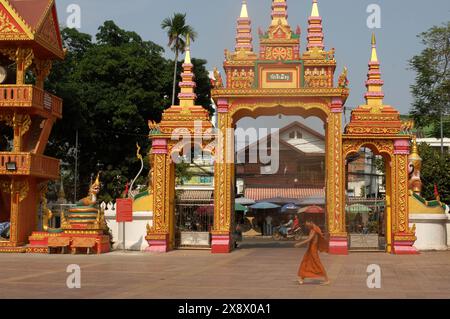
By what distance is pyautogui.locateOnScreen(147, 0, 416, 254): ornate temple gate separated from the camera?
24.7 m

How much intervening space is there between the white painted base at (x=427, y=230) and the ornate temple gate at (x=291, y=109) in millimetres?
1311

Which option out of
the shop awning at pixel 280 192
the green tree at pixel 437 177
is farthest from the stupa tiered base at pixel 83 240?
the shop awning at pixel 280 192

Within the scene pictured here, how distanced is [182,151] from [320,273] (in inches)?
499

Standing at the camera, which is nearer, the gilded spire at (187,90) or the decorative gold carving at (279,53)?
the decorative gold carving at (279,53)

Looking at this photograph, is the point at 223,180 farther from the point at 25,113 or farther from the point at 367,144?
the point at 25,113

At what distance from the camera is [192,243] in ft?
88.1

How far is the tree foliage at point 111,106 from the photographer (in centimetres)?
4262

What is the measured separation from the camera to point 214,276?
1625 centimetres

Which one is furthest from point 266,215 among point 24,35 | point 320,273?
point 320,273

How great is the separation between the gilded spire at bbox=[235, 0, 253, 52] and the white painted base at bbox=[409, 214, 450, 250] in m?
9.13

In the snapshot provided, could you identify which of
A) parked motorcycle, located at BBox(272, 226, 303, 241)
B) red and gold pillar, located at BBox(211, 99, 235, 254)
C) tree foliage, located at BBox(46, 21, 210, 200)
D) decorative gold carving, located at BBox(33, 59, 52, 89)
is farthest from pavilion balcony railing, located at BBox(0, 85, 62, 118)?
parked motorcycle, located at BBox(272, 226, 303, 241)

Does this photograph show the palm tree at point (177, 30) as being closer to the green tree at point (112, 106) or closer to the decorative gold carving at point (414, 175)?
the green tree at point (112, 106)

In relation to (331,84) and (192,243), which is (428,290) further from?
(192,243)

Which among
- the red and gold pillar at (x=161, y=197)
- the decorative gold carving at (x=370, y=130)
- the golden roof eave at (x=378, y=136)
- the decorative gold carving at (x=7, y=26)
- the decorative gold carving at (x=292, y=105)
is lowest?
the red and gold pillar at (x=161, y=197)
